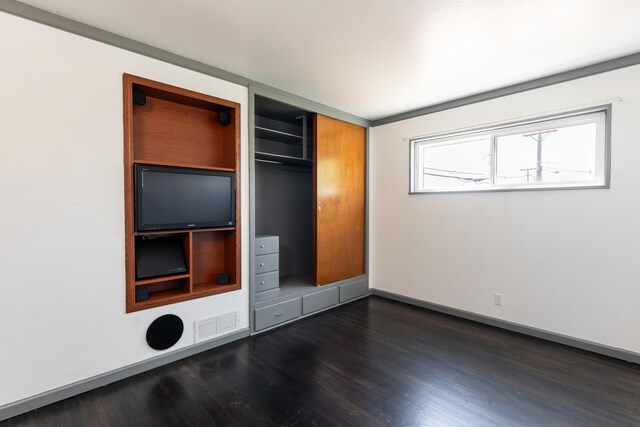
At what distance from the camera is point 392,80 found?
2799 mm

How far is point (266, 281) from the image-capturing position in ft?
10.3

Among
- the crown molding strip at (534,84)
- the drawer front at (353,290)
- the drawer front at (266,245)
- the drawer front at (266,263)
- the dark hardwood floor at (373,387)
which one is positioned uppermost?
the crown molding strip at (534,84)

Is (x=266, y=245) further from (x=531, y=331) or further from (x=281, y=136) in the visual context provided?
(x=531, y=331)

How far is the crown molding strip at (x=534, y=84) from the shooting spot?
2.34m

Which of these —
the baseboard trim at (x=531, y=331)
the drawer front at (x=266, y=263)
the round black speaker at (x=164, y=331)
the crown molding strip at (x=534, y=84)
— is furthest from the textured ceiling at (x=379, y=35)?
the baseboard trim at (x=531, y=331)

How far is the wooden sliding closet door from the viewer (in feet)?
11.4

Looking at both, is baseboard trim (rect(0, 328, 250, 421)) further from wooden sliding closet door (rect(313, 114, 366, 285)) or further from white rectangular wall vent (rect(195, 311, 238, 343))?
wooden sliding closet door (rect(313, 114, 366, 285))

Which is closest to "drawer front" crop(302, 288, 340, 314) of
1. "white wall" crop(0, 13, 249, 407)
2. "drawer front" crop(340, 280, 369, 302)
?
"drawer front" crop(340, 280, 369, 302)

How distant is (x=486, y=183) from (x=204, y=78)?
3.05 m

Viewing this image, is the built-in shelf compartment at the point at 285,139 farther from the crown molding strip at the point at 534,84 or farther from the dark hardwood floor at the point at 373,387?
the dark hardwood floor at the point at 373,387

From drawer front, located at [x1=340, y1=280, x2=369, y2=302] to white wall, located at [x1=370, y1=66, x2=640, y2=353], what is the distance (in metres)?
0.30

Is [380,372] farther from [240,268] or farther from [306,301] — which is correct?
[240,268]

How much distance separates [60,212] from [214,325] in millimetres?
1435

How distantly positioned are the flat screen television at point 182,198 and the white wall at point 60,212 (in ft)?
0.49
